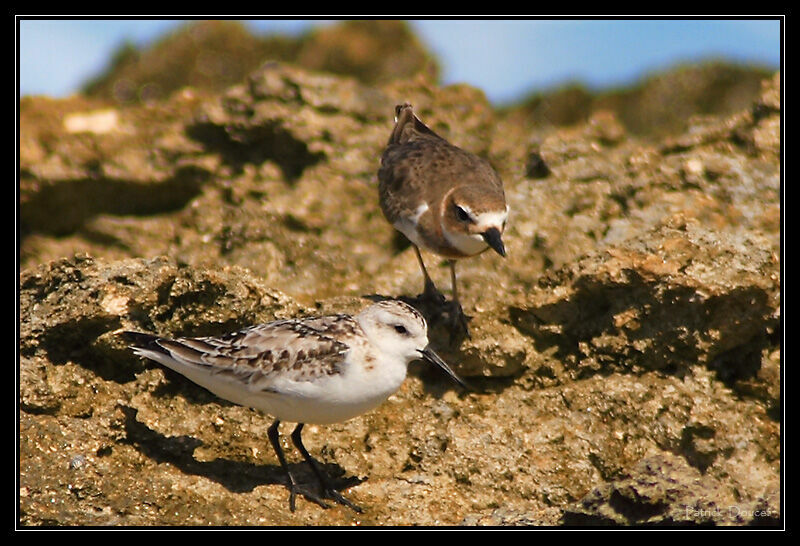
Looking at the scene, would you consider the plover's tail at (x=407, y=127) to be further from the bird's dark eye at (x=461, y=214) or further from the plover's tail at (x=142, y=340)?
the plover's tail at (x=142, y=340)

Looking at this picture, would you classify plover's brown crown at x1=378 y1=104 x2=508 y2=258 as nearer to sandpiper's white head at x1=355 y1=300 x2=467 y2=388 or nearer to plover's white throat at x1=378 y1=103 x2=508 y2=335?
plover's white throat at x1=378 y1=103 x2=508 y2=335

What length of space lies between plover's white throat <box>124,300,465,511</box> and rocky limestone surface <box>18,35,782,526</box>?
22.5 inches

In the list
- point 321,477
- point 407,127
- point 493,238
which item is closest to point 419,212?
point 493,238

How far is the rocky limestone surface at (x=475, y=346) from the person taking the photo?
740 centimetres

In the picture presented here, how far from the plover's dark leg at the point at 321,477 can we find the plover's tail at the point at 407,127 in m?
4.05

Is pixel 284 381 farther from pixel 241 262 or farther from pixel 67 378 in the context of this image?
pixel 241 262

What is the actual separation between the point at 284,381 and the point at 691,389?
3.56m

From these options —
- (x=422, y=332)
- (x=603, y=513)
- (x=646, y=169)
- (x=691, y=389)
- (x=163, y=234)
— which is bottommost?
(x=603, y=513)

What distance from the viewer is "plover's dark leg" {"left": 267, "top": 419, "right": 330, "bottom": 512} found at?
741cm

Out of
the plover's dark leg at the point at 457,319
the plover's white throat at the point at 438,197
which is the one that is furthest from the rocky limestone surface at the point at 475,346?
the plover's white throat at the point at 438,197

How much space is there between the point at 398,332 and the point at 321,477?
1.29 meters

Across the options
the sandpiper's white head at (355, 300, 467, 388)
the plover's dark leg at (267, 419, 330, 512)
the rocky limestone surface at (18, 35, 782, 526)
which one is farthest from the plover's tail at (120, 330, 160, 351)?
the sandpiper's white head at (355, 300, 467, 388)

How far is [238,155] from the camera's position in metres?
11.4
